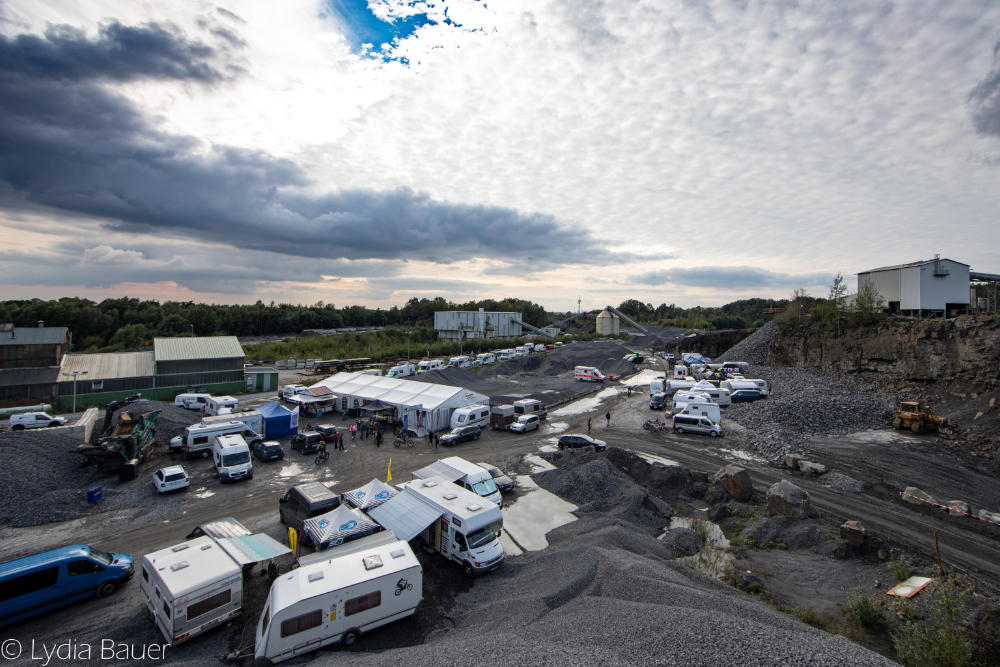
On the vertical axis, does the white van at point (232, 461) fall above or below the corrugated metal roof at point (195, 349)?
below

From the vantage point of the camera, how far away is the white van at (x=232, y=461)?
18516 millimetres

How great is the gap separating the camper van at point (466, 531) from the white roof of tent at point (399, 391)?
13.6 m

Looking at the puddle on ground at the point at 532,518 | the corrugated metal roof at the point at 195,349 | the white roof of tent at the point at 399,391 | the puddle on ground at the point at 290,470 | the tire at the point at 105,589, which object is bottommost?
the puddle on ground at the point at 532,518

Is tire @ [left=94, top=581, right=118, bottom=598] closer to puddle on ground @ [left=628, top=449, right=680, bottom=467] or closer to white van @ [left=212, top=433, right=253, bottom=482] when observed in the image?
white van @ [left=212, top=433, right=253, bottom=482]

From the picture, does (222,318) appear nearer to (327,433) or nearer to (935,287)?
(327,433)

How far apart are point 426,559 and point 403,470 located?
8404mm

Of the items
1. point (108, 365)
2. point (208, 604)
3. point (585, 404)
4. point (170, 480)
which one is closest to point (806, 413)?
point (585, 404)

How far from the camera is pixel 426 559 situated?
1242 cm

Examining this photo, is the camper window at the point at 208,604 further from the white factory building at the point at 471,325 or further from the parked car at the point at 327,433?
the white factory building at the point at 471,325

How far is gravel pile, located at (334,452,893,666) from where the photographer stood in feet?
23.0

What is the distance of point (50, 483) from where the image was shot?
16500 millimetres

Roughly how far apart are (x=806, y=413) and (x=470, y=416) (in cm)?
2125

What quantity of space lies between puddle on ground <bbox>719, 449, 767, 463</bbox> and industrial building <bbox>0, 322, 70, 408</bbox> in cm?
4522

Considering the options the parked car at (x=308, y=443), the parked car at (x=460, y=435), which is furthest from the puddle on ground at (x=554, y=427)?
the parked car at (x=308, y=443)
